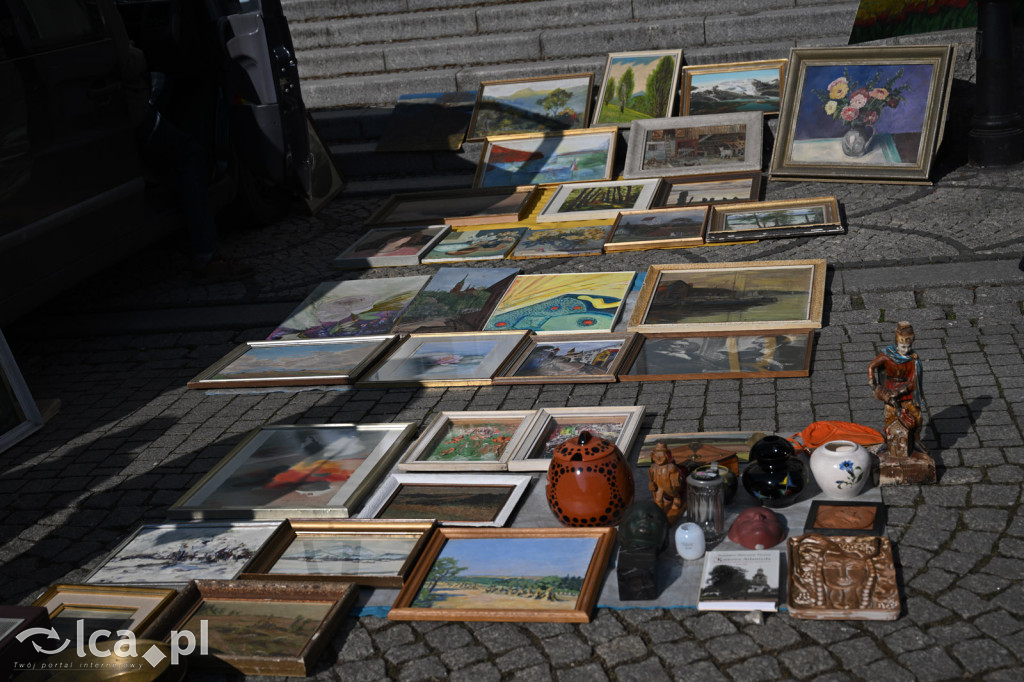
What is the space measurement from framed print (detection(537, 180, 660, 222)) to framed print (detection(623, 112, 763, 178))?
0.82ft

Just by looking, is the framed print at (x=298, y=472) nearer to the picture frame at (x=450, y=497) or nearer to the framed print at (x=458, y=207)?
the picture frame at (x=450, y=497)

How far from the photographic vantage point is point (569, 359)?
17.4 ft

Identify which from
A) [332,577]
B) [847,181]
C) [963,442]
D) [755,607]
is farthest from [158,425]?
[847,181]

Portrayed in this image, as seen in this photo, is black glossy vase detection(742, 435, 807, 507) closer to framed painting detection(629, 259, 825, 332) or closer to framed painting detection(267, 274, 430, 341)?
framed painting detection(629, 259, 825, 332)

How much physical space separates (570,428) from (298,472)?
1.24m

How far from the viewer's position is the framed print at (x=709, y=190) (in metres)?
7.28

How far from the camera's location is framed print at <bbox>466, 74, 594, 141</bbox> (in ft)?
28.5

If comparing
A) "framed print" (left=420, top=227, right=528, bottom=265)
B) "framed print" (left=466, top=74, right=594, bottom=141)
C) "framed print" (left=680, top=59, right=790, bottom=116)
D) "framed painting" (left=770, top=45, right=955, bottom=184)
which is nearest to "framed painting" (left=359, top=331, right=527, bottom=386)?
"framed print" (left=420, top=227, right=528, bottom=265)

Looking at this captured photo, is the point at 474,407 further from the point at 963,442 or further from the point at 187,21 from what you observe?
the point at 187,21

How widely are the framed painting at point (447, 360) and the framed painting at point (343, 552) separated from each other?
4.48 feet

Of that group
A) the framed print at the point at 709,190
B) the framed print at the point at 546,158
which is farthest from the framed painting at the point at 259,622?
the framed print at the point at 546,158

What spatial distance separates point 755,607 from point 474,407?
6.70 feet

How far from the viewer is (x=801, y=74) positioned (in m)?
7.79

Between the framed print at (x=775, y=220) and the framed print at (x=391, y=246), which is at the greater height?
the framed print at (x=391, y=246)
